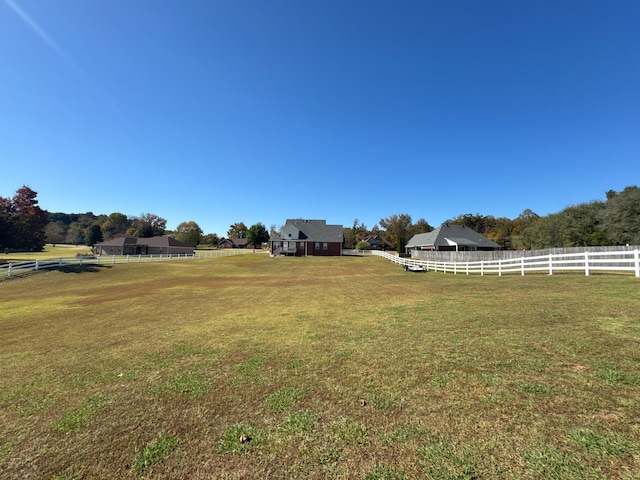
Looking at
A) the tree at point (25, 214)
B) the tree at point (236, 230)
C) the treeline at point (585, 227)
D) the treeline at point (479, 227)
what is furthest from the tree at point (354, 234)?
the tree at point (25, 214)

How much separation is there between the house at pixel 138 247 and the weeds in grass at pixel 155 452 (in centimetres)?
6769

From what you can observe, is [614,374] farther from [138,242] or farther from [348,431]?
[138,242]

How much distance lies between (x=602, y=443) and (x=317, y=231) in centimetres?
5896

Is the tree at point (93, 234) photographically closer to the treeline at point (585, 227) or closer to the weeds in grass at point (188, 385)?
the treeline at point (585, 227)

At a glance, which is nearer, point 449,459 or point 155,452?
point 449,459

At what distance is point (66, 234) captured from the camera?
5325 inches

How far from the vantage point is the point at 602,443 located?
272cm

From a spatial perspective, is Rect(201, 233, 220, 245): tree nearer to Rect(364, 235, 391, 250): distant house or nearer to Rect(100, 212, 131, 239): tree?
Rect(100, 212, 131, 239): tree

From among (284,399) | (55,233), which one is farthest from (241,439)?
(55,233)

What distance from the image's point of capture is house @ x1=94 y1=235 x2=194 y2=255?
214ft

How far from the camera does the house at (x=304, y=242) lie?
2324 inches

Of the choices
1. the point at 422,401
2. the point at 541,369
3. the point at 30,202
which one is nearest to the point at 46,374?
the point at 422,401

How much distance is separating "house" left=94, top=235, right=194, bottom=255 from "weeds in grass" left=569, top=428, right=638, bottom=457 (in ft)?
230

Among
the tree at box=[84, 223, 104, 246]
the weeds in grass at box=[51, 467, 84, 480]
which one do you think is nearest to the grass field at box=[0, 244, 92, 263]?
the tree at box=[84, 223, 104, 246]
